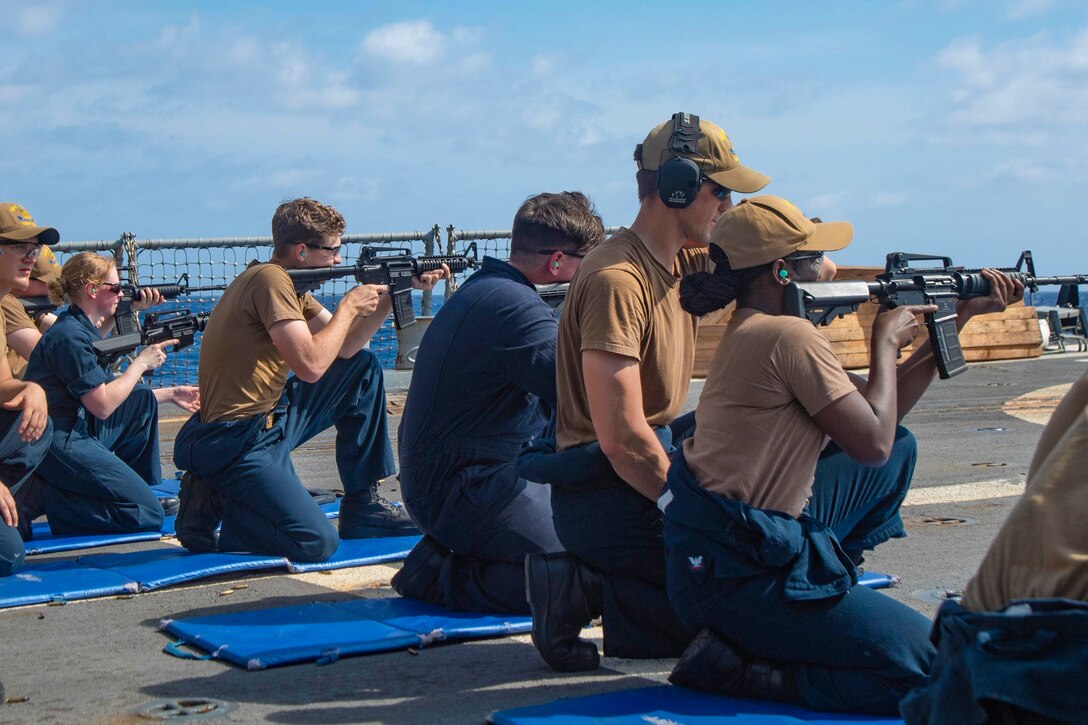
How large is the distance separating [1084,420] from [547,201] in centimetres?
312

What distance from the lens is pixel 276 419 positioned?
21.1 ft

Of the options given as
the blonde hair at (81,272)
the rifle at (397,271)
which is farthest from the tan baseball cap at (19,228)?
the rifle at (397,271)

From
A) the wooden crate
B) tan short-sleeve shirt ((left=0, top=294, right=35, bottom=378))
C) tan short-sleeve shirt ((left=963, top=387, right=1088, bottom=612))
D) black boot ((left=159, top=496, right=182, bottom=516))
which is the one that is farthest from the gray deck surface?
the wooden crate

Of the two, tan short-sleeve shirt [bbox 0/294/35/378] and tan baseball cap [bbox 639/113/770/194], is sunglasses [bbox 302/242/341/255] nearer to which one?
tan short-sleeve shirt [bbox 0/294/35/378]

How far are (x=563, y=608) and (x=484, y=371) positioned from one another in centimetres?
115

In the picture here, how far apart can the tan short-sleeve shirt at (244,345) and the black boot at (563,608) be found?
2.42m

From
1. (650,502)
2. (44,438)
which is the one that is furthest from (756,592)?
(44,438)

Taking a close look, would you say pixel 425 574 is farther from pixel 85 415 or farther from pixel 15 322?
pixel 15 322

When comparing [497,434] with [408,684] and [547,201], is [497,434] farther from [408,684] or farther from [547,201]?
[408,684]

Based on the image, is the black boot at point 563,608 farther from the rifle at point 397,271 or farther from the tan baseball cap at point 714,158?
the rifle at point 397,271

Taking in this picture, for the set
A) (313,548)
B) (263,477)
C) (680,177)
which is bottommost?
(313,548)

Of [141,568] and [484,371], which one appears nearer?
[484,371]

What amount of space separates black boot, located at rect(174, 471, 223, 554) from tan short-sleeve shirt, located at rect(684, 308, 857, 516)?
10.9 ft

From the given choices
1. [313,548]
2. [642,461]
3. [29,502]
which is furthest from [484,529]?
[29,502]
